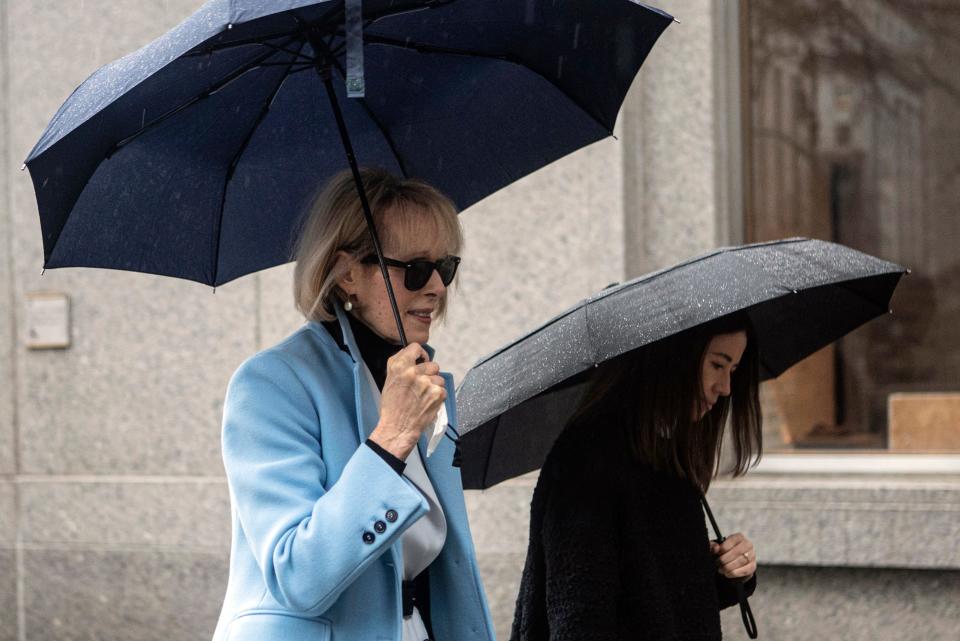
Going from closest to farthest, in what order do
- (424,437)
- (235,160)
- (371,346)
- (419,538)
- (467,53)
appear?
(419,538) → (371,346) → (424,437) → (235,160) → (467,53)

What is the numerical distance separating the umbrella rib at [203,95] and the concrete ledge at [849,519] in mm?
3311

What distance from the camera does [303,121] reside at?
10.00 ft

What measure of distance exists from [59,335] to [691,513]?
14.8ft

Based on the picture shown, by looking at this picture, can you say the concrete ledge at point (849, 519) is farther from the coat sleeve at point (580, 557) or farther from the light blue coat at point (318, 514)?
the light blue coat at point (318, 514)

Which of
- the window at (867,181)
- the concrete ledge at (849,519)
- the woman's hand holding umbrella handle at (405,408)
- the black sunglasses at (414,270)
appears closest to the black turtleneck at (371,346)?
the black sunglasses at (414,270)

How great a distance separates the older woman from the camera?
226 centimetres

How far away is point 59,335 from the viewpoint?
21.6ft

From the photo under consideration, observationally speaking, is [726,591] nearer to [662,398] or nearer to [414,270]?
[662,398]

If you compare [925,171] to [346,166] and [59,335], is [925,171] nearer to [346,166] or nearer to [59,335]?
[346,166]

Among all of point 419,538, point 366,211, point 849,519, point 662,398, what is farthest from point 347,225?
point 849,519

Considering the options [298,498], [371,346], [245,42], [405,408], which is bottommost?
[298,498]

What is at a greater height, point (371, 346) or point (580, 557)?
point (371, 346)

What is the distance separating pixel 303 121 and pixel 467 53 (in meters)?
0.45

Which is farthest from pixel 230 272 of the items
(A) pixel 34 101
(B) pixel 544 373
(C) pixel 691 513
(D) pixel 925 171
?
(A) pixel 34 101
